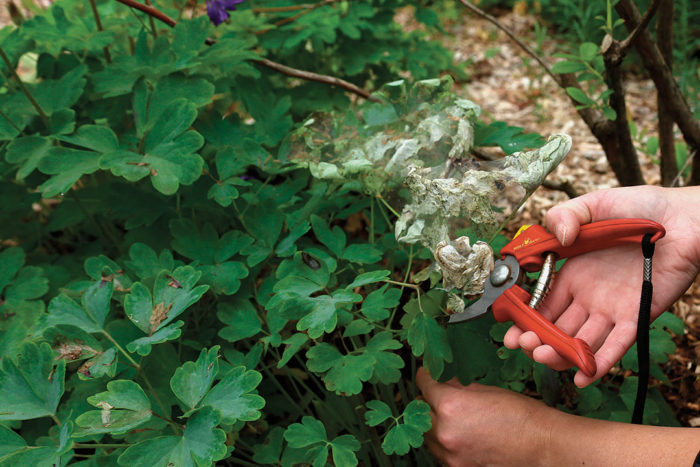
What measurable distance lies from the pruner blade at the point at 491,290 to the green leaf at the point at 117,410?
0.55m

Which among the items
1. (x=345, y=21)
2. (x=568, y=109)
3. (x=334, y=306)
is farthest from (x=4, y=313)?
(x=568, y=109)

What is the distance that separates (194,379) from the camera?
0.89m

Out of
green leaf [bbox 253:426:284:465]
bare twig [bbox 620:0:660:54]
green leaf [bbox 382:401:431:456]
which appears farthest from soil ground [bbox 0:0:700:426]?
green leaf [bbox 253:426:284:465]

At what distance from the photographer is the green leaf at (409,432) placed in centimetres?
98

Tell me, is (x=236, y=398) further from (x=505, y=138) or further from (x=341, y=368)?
(x=505, y=138)

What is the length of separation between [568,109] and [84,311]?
8.08 ft

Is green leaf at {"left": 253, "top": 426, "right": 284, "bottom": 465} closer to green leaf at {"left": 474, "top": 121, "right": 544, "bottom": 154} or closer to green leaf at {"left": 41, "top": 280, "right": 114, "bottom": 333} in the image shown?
green leaf at {"left": 41, "top": 280, "right": 114, "bottom": 333}

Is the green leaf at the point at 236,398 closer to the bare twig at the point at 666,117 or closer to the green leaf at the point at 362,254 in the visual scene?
the green leaf at the point at 362,254

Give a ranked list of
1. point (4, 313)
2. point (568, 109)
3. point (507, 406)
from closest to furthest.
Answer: point (507, 406) → point (4, 313) → point (568, 109)

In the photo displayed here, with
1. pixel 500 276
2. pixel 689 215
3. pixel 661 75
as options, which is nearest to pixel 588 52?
pixel 661 75

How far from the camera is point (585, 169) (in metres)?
2.27

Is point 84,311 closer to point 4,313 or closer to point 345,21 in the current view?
point 4,313

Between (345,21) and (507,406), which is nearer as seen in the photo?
(507,406)

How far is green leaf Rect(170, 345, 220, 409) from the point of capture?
34.3 inches
